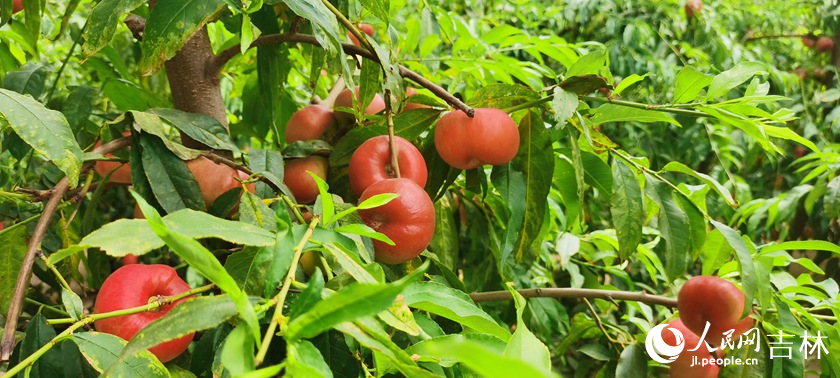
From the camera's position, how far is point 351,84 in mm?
515

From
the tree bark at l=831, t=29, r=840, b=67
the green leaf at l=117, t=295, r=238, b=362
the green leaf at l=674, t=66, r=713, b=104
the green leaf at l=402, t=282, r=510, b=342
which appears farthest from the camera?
the tree bark at l=831, t=29, r=840, b=67

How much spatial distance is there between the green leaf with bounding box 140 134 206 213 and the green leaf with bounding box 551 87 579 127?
0.30 meters

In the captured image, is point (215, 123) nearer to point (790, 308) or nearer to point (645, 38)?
point (790, 308)

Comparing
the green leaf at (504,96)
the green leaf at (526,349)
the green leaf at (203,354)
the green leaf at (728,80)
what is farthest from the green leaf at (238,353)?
the green leaf at (728,80)

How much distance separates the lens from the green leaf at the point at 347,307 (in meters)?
0.24

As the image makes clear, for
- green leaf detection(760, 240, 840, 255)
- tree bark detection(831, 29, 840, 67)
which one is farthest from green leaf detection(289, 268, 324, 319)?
tree bark detection(831, 29, 840, 67)

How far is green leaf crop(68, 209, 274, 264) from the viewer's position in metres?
0.31

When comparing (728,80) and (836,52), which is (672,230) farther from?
(836,52)

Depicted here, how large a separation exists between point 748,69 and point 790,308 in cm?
30

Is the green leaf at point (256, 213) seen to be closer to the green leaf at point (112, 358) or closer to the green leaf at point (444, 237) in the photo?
the green leaf at point (112, 358)

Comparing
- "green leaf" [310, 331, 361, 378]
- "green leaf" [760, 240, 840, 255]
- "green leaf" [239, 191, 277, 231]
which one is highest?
"green leaf" [239, 191, 277, 231]

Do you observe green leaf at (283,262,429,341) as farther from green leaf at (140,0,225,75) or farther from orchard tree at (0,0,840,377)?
green leaf at (140,0,225,75)

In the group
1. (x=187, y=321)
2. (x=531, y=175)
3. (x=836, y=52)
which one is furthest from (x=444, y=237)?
(x=836, y=52)

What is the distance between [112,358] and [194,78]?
356 millimetres
